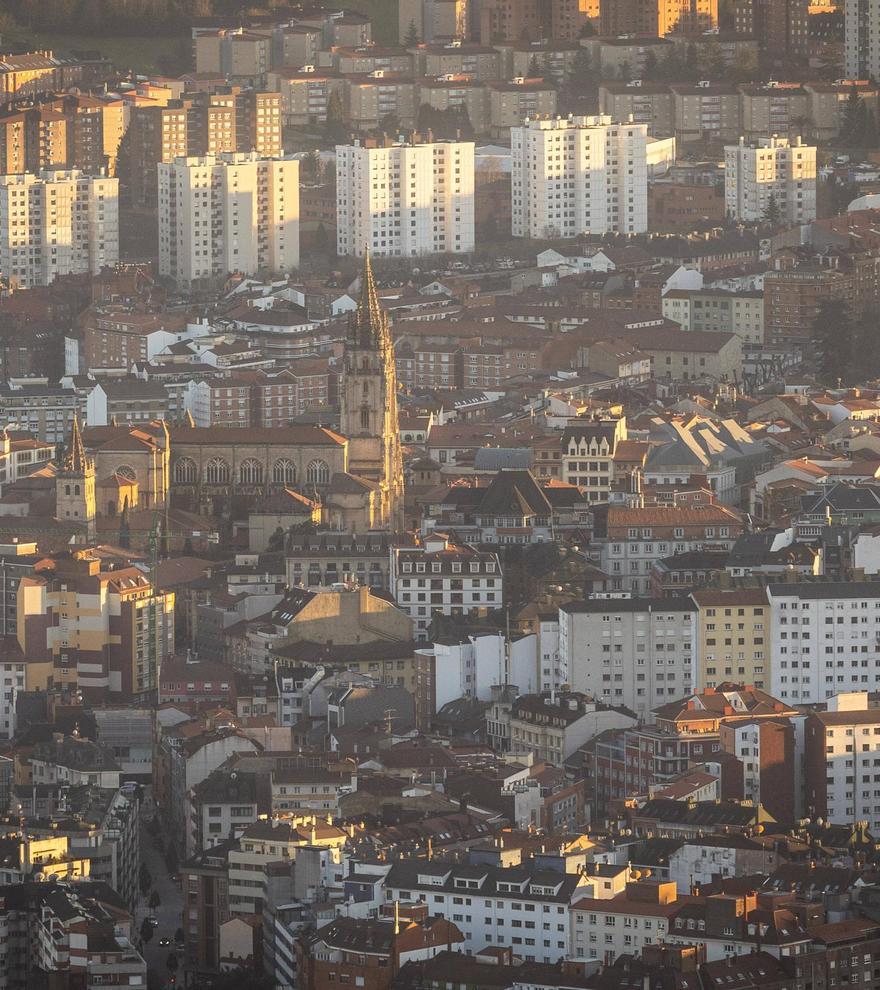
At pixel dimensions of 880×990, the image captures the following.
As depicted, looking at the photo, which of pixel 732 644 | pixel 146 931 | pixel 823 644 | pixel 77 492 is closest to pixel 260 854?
pixel 146 931

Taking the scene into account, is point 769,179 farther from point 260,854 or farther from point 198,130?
point 260,854

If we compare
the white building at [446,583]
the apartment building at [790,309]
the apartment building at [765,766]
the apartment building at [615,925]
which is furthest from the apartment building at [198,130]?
the apartment building at [615,925]

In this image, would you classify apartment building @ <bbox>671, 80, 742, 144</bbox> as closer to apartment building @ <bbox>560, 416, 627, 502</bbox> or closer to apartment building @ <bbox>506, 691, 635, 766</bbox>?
apartment building @ <bbox>560, 416, 627, 502</bbox>

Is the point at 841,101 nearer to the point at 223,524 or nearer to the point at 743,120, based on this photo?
the point at 743,120

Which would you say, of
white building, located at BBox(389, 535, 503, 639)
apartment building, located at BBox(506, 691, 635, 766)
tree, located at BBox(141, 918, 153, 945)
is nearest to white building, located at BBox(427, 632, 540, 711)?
apartment building, located at BBox(506, 691, 635, 766)

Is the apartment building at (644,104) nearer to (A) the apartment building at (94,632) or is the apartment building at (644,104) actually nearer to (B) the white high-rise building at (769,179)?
(B) the white high-rise building at (769,179)
